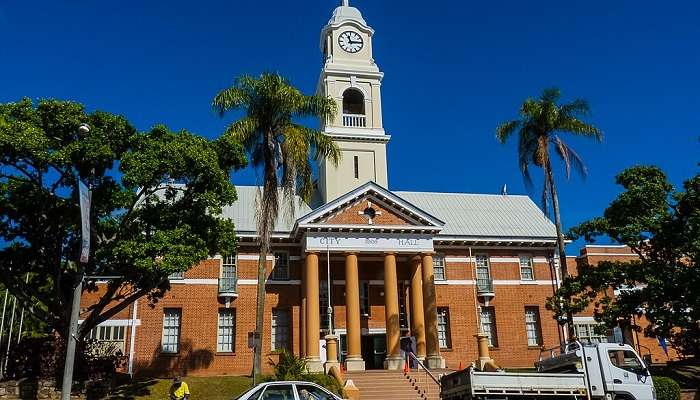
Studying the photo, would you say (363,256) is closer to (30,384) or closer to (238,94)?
(238,94)

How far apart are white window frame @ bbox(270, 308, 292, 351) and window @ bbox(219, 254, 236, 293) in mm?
2776

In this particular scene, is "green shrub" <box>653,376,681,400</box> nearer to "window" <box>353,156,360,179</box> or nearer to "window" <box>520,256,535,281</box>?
"window" <box>520,256,535,281</box>

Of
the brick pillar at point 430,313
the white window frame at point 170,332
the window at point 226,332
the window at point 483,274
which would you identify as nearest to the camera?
the brick pillar at point 430,313

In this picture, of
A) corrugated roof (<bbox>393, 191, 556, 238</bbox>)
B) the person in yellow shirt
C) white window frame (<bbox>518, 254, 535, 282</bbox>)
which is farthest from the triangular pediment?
the person in yellow shirt

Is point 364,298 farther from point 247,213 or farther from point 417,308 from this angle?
point 247,213

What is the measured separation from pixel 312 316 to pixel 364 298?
204 inches

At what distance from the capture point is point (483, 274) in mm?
37906

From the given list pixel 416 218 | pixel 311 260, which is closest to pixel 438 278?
pixel 416 218

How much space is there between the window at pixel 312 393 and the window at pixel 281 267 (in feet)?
60.9

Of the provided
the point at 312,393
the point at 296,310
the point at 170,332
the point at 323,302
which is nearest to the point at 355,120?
the point at 323,302

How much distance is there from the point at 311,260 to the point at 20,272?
44.9ft

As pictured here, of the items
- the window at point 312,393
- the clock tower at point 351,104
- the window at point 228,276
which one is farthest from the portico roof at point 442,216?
the window at point 312,393

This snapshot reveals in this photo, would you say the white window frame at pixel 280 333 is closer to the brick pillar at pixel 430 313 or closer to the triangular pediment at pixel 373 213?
the triangular pediment at pixel 373 213

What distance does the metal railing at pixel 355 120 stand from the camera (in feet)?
138
